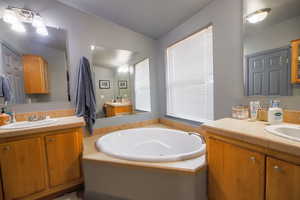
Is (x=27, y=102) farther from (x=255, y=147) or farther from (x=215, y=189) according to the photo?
(x=255, y=147)

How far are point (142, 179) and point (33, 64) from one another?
2026 millimetres

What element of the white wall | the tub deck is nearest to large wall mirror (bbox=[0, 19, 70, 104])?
the tub deck

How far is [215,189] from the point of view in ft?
3.79

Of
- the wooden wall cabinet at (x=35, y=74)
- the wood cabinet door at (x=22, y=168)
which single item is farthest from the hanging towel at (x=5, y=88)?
the wood cabinet door at (x=22, y=168)

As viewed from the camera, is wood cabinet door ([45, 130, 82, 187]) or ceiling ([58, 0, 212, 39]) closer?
wood cabinet door ([45, 130, 82, 187])

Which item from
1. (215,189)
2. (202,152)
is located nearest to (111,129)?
(202,152)

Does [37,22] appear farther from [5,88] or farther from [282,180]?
[282,180]

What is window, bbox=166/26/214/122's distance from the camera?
1.90 m

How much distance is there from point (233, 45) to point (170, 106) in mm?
1448

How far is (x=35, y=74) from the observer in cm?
186

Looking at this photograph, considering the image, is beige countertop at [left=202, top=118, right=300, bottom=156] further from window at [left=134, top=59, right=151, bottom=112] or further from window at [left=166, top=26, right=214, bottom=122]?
window at [left=134, top=59, right=151, bottom=112]

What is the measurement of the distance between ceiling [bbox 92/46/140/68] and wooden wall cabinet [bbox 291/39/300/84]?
216cm

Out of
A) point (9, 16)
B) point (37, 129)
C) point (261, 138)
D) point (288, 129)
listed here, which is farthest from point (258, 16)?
point (9, 16)

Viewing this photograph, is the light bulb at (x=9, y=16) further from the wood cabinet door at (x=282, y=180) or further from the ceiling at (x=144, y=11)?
the wood cabinet door at (x=282, y=180)
